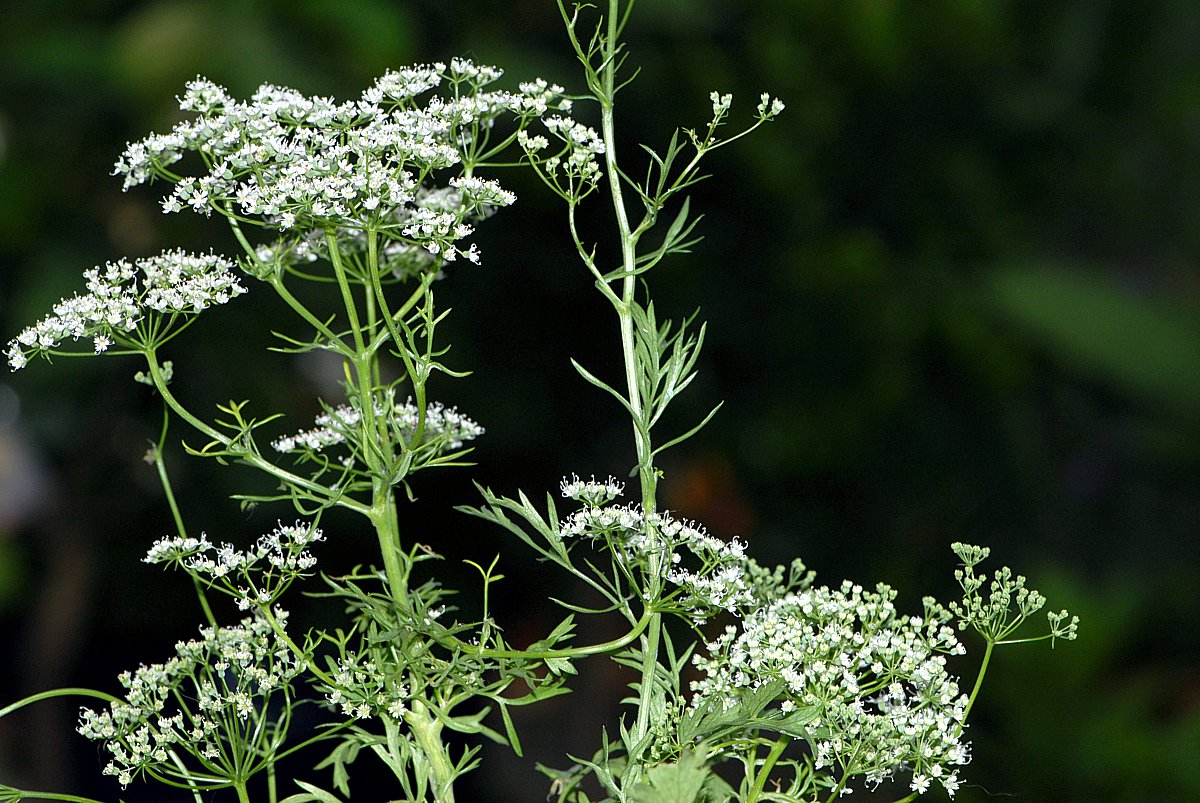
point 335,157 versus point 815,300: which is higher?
point 815,300

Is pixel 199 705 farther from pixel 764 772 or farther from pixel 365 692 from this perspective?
pixel 764 772

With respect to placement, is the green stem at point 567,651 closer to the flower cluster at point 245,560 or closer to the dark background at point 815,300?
the flower cluster at point 245,560

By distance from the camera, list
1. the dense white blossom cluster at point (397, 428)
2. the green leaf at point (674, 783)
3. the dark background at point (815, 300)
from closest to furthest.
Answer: the green leaf at point (674, 783)
the dense white blossom cluster at point (397, 428)
the dark background at point (815, 300)

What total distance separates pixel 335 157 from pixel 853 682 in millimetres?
255

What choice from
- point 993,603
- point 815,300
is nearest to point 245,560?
point 993,603

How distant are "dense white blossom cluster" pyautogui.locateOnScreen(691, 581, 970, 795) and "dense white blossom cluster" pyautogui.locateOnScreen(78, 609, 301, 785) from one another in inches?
6.6

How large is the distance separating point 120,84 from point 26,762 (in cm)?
153

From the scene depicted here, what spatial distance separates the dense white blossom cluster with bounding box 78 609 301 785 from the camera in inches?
17.2

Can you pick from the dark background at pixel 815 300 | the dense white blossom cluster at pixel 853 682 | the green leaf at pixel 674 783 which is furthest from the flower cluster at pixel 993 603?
the dark background at pixel 815 300

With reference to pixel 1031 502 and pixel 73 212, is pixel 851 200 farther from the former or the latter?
pixel 73 212

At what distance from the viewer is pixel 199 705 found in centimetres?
47

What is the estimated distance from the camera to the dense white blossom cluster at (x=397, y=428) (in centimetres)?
48

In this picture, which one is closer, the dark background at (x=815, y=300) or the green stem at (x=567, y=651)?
the green stem at (x=567, y=651)

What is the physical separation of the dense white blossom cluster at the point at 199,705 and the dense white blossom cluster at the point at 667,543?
0.12 meters
